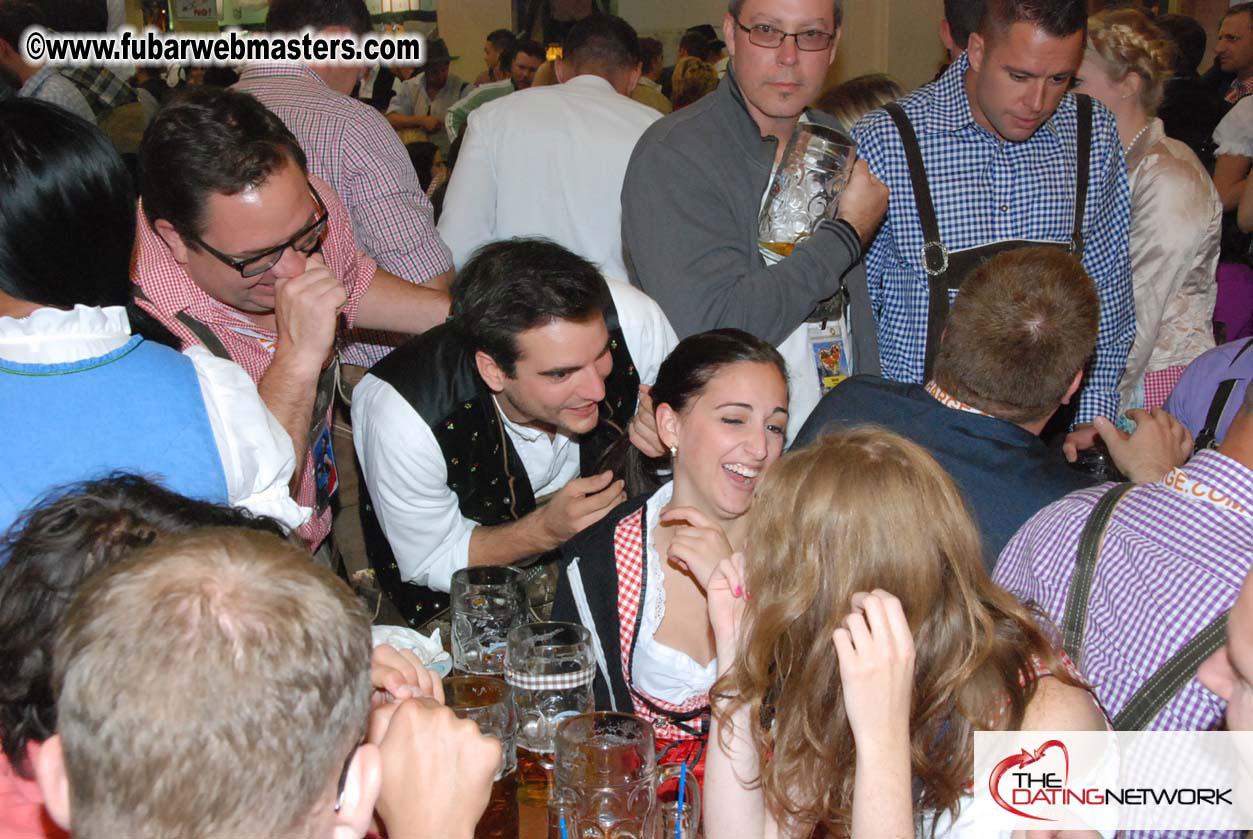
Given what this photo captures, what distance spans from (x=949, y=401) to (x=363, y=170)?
1.68m

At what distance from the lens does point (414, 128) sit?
684 cm

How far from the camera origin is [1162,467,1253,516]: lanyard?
1.37 metres

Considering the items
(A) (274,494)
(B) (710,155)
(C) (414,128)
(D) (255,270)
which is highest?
(B) (710,155)

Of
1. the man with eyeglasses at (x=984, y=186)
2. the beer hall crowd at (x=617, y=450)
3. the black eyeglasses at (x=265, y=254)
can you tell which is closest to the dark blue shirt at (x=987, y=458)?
the beer hall crowd at (x=617, y=450)

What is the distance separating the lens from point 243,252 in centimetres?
200

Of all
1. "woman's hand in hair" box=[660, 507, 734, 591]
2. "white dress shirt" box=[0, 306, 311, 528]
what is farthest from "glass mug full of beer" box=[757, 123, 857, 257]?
"white dress shirt" box=[0, 306, 311, 528]

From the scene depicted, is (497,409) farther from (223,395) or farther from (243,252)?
(223,395)

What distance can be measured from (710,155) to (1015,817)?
156cm

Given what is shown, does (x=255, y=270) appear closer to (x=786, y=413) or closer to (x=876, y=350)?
(x=786, y=413)

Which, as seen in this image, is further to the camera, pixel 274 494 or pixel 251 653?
pixel 274 494

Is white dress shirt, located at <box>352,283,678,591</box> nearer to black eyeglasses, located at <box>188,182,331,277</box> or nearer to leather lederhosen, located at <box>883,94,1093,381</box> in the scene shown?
black eyeglasses, located at <box>188,182,331,277</box>

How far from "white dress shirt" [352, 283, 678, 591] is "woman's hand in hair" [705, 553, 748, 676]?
0.98 metres

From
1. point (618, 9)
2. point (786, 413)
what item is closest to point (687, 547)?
point (786, 413)

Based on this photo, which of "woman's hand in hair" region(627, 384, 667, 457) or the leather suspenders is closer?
the leather suspenders
